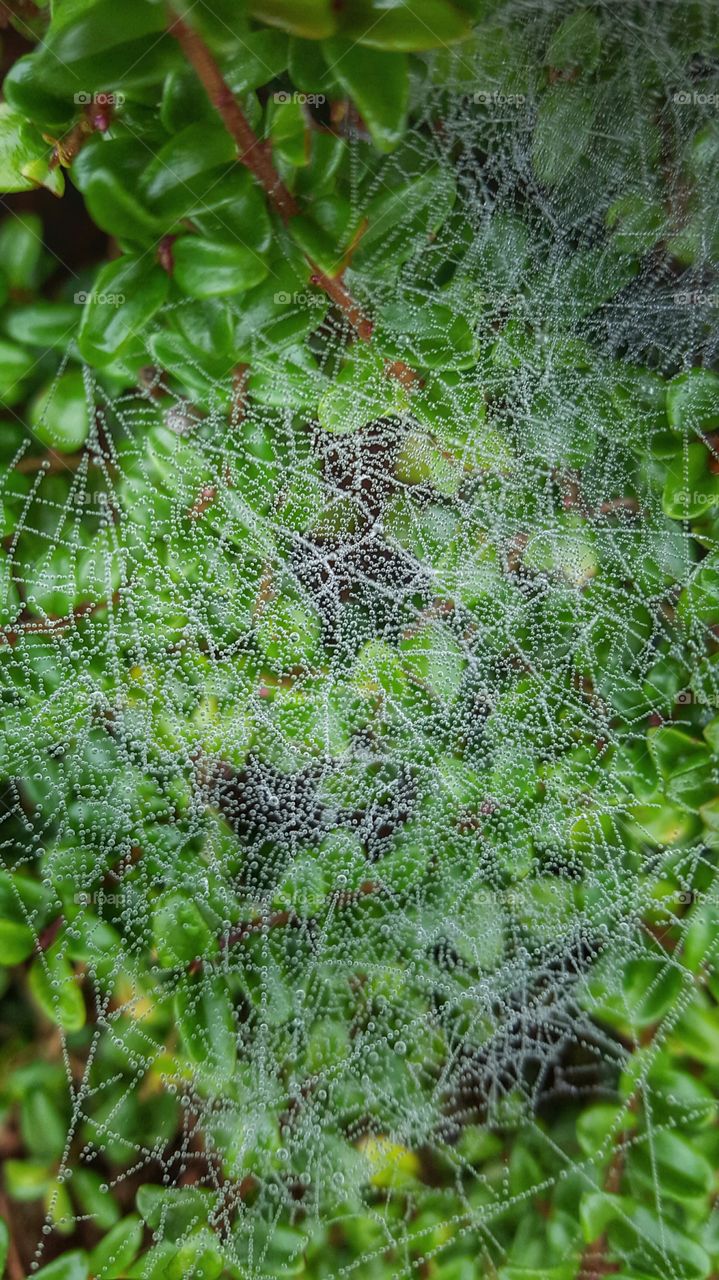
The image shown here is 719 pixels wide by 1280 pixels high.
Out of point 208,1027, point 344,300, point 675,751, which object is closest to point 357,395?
point 344,300

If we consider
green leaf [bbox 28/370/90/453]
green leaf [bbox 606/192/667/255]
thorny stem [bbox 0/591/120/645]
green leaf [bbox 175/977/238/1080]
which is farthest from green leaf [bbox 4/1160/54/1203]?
green leaf [bbox 606/192/667/255]

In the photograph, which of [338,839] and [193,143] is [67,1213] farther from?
[193,143]

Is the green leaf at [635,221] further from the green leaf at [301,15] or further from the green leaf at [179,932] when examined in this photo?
the green leaf at [179,932]

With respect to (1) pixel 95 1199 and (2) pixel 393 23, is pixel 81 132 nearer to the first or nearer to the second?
(2) pixel 393 23

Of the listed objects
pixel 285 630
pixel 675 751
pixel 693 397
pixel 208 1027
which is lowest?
pixel 208 1027

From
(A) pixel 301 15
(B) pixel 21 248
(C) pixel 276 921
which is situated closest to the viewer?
(A) pixel 301 15

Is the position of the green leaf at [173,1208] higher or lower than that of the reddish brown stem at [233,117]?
lower

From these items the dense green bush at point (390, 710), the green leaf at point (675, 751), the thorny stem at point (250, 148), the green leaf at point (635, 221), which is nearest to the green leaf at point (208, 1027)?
the dense green bush at point (390, 710)
